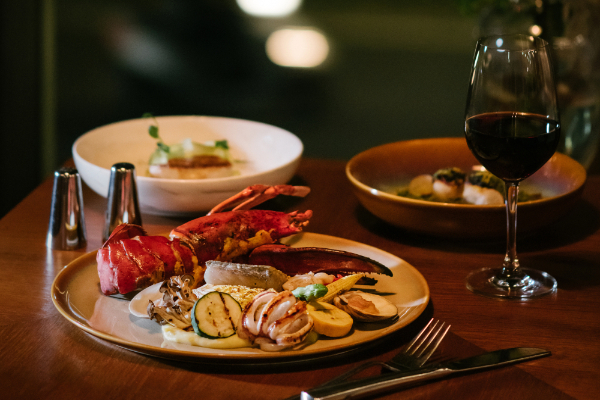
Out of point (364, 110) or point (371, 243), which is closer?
point (371, 243)

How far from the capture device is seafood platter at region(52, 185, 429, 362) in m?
0.76

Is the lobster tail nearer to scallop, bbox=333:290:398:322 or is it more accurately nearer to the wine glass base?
scallop, bbox=333:290:398:322

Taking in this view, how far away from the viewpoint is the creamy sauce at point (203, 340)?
757 millimetres

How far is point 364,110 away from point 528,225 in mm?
3583

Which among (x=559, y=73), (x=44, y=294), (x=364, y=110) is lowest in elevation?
(x=364, y=110)

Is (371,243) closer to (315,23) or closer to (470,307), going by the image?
(470,307)

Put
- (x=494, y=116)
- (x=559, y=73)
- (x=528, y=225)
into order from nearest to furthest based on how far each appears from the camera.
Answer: (x=494, y=116) → (x=528, y=225) → (x=559, y=73)

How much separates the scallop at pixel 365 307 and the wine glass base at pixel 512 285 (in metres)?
0.21

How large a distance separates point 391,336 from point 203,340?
0.25 m

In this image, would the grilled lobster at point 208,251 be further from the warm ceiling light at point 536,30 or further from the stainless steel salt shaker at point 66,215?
the warm ceiling light at point 536,30

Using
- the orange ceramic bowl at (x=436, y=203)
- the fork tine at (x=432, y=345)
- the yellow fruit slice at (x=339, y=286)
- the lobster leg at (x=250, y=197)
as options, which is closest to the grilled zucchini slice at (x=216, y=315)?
Answer: the yellow fruit slice at (x=339, y=286)

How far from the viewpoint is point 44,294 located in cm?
97

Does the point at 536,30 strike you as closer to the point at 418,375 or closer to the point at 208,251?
the point at 208,251

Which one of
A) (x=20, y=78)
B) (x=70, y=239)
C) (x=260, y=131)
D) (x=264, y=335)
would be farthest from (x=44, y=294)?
(x=20, y=78)
